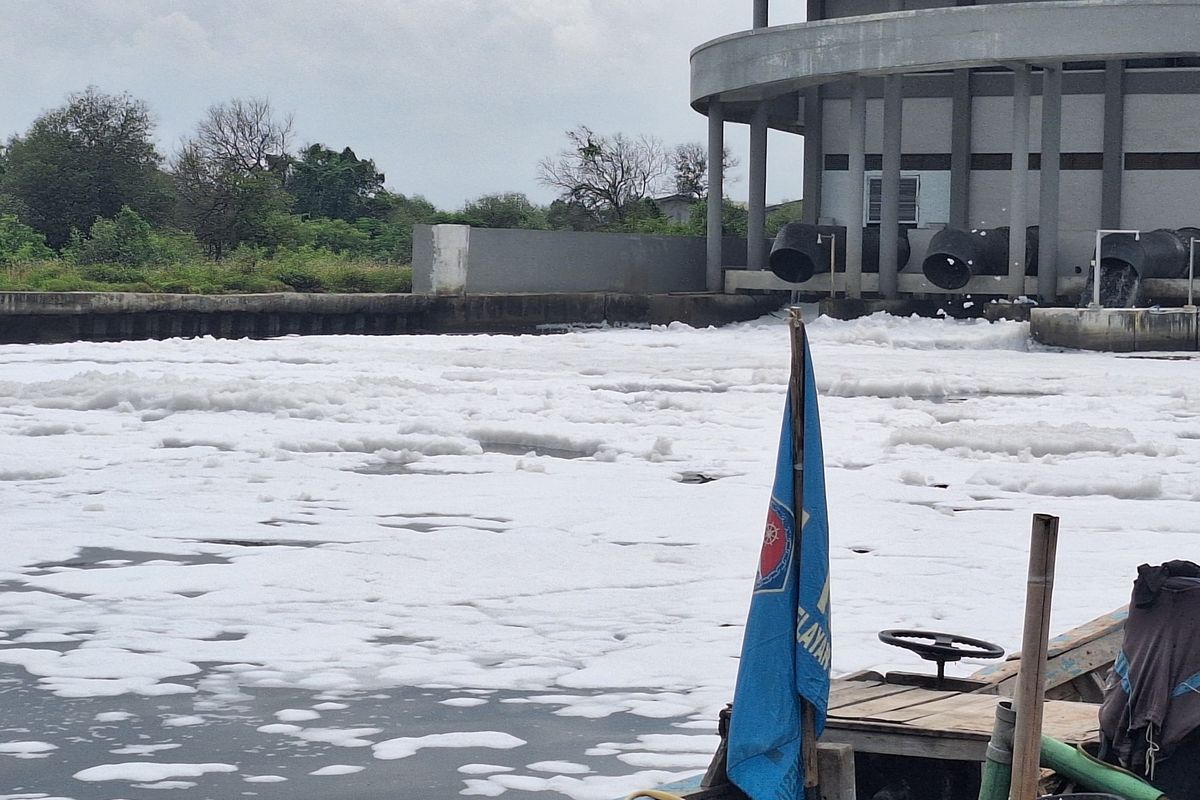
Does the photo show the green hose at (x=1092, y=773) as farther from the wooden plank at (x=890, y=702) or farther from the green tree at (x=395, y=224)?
the green tree at (x=395, y=224)

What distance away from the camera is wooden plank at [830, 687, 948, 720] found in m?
4.73

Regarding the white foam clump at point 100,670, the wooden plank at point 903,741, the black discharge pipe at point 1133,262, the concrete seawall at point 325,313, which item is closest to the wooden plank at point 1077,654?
the wooden plank at point 903,741

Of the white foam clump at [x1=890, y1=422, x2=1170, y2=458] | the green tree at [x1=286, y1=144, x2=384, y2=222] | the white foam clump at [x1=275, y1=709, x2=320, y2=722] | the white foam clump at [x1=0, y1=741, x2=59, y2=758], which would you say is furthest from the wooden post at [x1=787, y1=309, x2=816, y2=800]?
the green tree at [x1=286, y1=144, x2=384, y2=222]

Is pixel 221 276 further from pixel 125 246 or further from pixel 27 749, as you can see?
pixel 27 749

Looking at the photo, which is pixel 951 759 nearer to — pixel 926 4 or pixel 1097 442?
pixel 1097 442

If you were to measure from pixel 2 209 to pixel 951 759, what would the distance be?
4061 centimetres

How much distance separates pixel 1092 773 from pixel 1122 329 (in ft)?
82.1

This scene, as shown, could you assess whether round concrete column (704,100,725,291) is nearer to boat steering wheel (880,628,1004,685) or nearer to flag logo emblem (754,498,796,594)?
boat steering wheel (880,628,1004,685)

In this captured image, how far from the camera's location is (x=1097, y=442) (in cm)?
1434

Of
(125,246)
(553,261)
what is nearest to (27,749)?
(553,261)

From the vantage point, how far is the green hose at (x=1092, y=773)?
4.06m

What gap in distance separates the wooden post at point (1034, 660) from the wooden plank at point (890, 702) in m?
0.99

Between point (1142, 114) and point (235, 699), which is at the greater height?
point (1142, 114)

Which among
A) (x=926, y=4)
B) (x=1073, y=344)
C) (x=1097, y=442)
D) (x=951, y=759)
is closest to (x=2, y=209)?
(x=926, y=4)
